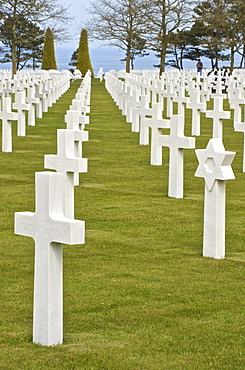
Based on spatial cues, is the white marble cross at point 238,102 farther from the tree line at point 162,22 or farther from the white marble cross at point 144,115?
the tree line at point 162,22

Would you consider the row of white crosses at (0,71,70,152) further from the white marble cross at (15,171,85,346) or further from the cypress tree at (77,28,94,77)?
the cypress tree at (77,28,94,77)

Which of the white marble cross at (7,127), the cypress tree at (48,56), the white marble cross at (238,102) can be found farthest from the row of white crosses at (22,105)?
the cypress tree at (48,56)

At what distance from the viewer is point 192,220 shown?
29.6ft

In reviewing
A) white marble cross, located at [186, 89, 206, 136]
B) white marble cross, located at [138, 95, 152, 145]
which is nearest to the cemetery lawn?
white marble cross, located at [138, 95, 152, 145]

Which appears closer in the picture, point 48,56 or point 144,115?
point 144,115

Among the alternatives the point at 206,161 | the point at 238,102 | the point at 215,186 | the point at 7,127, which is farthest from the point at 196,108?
the point at 215,186

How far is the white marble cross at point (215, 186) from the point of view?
6883 mm

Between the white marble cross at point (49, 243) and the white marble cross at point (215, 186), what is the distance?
8.34ft

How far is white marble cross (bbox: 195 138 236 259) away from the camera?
22.6 feet

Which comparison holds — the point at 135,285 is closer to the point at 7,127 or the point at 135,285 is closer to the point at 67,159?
the point at 67,159

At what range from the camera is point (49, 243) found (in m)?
4.56

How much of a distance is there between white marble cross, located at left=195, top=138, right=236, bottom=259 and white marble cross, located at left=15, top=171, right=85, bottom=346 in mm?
2542

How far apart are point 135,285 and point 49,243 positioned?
5.70ft

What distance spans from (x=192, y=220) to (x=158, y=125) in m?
4.53
